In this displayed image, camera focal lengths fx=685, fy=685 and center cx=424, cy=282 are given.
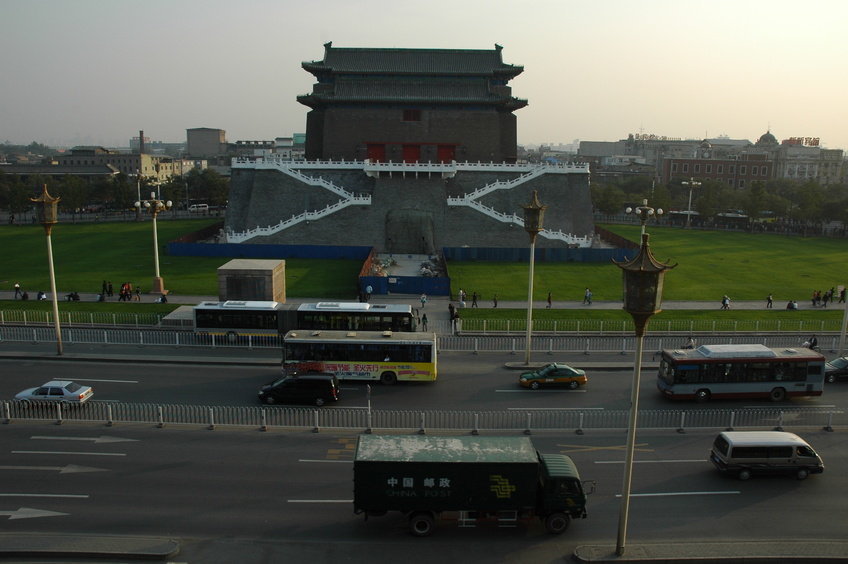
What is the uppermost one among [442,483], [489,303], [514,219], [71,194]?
[71,194]

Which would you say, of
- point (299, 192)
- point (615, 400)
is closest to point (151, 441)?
point (615, 400)

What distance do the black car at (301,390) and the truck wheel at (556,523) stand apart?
991 centimetres

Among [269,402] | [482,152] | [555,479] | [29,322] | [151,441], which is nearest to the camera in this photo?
[555,479]

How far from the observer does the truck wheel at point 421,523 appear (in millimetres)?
14867

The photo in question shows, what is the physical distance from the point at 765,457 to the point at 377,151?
2168 inches

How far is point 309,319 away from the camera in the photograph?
29516 mm

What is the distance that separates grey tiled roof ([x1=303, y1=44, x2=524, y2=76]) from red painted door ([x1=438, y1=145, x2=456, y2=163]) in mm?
6963

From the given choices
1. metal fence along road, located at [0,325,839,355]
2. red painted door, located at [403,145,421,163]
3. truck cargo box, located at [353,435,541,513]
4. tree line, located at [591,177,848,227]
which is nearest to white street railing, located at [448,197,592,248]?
red painted door, located at [403,145,421,163]

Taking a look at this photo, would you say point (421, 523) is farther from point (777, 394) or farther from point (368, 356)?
point (777, 394)

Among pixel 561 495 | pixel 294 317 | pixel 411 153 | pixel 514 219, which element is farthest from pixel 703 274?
pixel 561 495

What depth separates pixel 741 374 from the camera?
24.1 metres

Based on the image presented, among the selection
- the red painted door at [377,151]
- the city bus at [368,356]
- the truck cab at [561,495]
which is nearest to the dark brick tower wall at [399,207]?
the red painted door at [377,151]

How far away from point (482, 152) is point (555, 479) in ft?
185

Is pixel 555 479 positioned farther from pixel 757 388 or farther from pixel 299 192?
pixel 299 192
